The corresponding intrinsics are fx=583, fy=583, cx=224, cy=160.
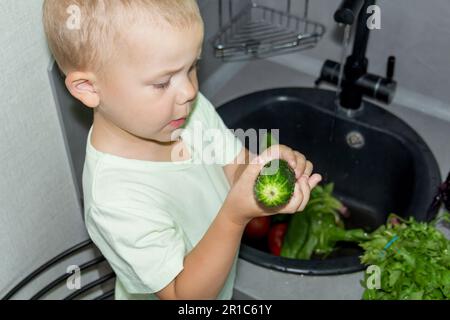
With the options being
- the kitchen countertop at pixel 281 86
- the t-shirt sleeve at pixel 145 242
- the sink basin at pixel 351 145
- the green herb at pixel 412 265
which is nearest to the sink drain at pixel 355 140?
the sink basin at pixel 351 145

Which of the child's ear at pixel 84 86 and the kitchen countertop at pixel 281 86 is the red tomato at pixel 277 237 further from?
the child's ear at pixel 84 86

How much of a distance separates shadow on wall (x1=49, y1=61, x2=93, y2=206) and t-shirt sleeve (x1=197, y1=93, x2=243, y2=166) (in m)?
0.22

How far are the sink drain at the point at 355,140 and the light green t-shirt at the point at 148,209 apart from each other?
56 centimetres

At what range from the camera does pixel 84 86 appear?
A: 77cm

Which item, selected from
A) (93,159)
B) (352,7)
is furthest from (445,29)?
(93,159)

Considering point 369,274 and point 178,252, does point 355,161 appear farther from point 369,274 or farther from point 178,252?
point 178,252

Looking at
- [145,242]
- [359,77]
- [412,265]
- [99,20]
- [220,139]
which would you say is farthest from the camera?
[359,77]

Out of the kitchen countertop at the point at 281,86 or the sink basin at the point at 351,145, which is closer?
the kitchen countertop at the point at 281,86

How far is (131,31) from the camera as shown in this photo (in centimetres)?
70

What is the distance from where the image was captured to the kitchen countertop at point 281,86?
1.14 meters

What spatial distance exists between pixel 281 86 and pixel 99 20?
87cm

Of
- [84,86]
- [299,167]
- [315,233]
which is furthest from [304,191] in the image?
[315,233]

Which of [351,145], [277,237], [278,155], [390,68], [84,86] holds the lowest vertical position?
[277,237]

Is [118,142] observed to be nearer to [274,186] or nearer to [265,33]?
[274,186]
